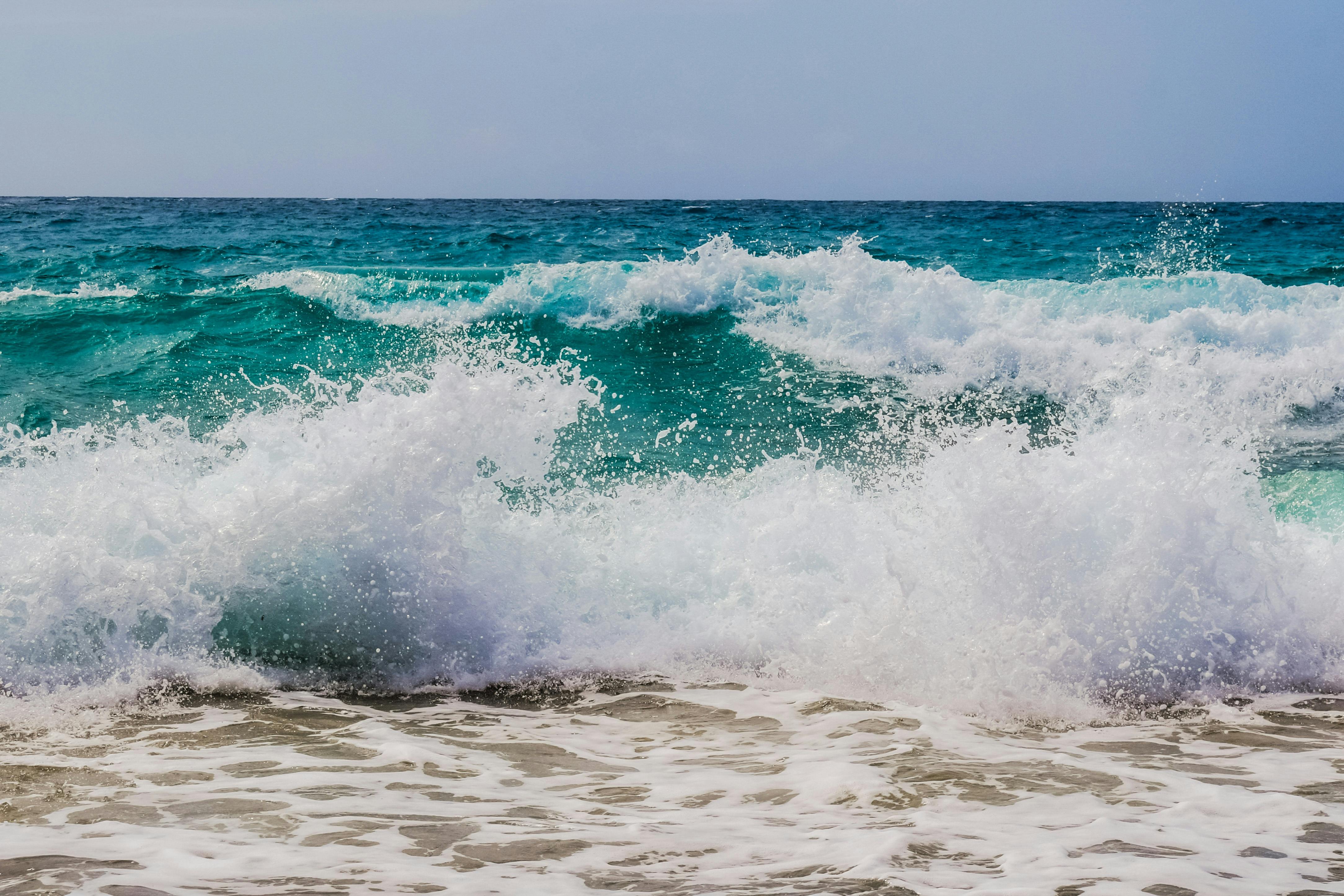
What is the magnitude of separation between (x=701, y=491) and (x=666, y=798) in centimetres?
318

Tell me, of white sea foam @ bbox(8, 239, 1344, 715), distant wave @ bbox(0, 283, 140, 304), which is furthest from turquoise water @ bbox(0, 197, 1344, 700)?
distant wave @ bbox(0, 283, 140, 304)

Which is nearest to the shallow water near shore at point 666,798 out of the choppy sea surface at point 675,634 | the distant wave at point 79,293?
the choppy sea surface at point 675,634

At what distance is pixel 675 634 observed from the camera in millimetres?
4977

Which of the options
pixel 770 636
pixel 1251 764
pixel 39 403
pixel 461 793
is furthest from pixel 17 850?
pixel 39 403

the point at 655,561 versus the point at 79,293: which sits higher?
the point at 79,293

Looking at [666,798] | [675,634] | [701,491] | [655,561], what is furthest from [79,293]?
[666,798]

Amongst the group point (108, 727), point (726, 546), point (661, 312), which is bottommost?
point (108, 727)

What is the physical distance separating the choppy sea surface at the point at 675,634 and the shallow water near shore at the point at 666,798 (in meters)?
0.02

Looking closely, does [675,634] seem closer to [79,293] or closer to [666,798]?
[666,798]

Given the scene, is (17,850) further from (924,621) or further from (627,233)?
(627,233)

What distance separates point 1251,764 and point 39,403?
9.33 meters

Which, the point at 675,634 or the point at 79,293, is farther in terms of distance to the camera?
the point at 79,293

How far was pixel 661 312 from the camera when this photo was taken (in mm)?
11359

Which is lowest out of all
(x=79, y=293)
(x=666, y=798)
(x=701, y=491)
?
(x=666, y=798)
